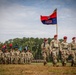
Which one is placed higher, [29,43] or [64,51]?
[29,43]

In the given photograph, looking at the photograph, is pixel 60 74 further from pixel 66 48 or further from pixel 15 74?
pixel 66 48

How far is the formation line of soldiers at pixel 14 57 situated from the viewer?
24.9m

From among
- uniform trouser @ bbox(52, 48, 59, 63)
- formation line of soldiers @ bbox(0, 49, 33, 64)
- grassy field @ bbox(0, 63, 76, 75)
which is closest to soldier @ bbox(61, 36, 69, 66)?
uniform trouser @ bbox(52, 48, 59, 63)

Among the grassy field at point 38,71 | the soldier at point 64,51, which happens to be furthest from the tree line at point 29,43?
the grassy field at point 38,71

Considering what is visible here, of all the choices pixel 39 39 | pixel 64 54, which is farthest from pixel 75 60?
pixel 39 39

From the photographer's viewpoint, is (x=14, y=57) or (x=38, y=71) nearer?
(x=38, y=71)

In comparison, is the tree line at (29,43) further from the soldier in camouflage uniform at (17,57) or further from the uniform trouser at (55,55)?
the uniform trouser at (55,55)

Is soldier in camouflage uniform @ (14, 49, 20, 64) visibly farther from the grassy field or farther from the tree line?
the tree line

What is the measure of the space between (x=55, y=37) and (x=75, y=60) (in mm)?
2022

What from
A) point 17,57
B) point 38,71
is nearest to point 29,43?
point 17,57

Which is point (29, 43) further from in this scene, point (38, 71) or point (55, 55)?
A: point (38, 71)

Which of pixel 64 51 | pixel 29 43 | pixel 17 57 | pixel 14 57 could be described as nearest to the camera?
pixel 64 51

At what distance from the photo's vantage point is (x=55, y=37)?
15398mm

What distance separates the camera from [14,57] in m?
25.3
